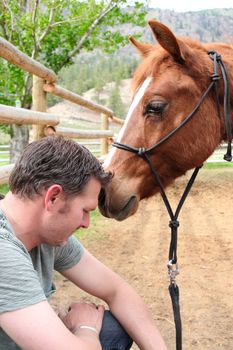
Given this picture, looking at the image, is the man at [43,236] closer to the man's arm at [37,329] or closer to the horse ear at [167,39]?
the man's arm at [37,329]

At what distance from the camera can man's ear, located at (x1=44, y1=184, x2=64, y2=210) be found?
49.9 inches

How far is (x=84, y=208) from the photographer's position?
53.5 inches

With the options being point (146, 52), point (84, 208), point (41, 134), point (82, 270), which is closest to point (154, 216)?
point (41, 134)

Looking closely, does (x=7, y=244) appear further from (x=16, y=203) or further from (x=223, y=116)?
(x=223, y=116)

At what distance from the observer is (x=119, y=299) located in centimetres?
179

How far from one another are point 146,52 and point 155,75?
37cm

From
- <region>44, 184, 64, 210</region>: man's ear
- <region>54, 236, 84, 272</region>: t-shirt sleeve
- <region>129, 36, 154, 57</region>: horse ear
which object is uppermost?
<region>129, 36, 154, 57</region>: horse ear

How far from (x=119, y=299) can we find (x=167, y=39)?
131cm

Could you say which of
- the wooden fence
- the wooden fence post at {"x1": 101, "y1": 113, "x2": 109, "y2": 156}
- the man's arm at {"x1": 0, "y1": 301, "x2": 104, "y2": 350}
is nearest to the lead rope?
the man's arm at {"x1": 0, "y1": 301, "x2": 104, "y2": 350}

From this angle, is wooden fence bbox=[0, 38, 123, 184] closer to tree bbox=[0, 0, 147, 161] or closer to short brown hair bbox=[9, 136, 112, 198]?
short brown hair bbox=[9, 136, 112, 198]

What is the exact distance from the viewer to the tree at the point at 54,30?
8.24 meters

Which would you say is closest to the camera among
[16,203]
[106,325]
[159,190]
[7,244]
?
[7,244]

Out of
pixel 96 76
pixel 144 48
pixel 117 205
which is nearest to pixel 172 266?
pixel 117 205

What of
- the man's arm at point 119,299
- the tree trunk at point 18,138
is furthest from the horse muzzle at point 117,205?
the tree trunk at point 18,138
